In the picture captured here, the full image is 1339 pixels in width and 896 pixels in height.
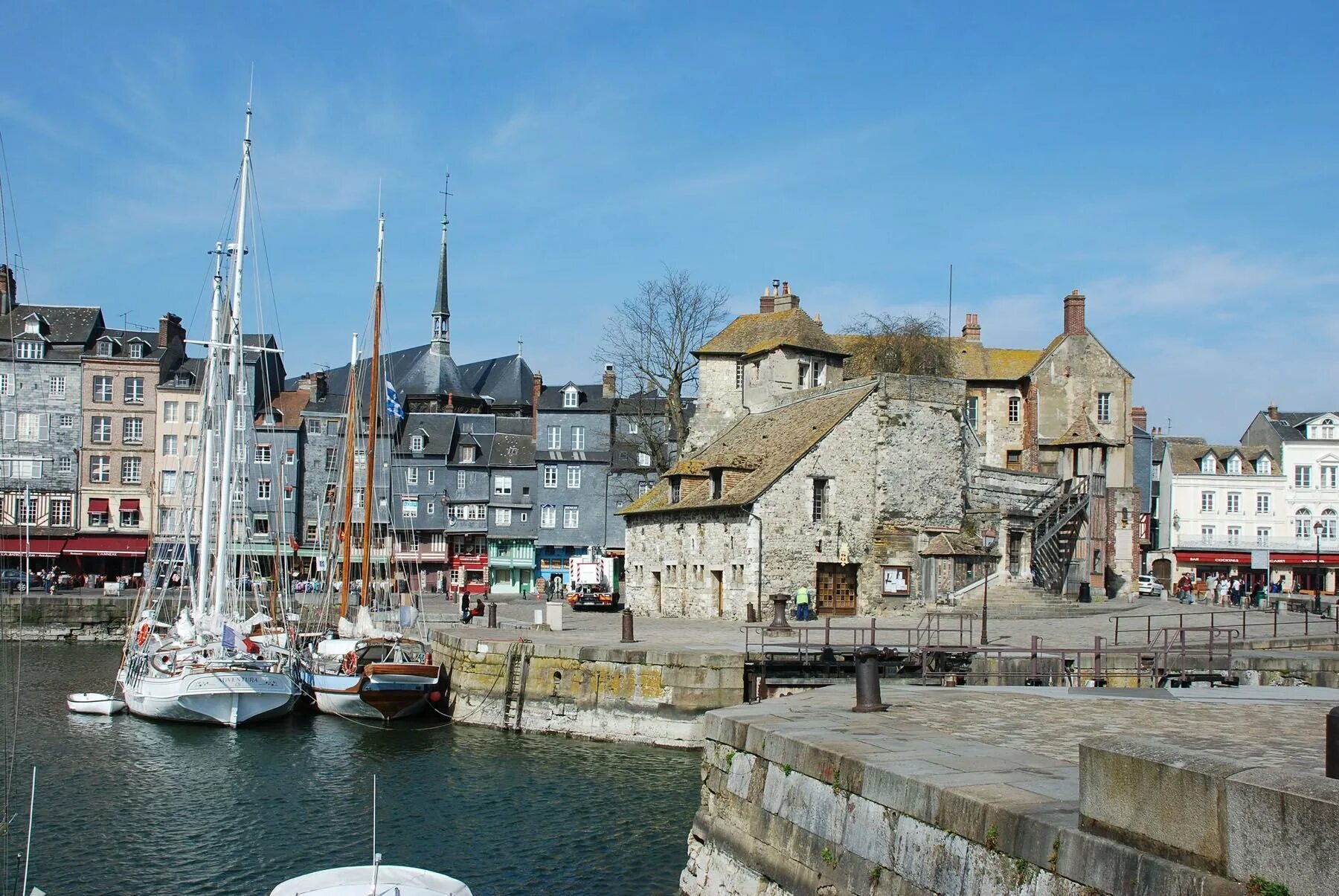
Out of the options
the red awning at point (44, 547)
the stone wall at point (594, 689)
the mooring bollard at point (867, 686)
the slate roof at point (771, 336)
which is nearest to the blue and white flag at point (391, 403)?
the stone wall at point (594, 689)

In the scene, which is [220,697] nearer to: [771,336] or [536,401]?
[771,336]

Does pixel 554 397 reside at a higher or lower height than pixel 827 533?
higher

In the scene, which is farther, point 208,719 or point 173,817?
point 208,719

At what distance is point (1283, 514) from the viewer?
223ft

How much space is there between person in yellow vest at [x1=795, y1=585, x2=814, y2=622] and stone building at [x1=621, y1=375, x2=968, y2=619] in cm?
49

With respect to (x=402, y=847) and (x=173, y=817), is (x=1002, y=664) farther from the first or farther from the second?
(x=173, y=817)

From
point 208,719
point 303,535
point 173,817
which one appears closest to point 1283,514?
point 303,535

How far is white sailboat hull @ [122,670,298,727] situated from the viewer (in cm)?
2902

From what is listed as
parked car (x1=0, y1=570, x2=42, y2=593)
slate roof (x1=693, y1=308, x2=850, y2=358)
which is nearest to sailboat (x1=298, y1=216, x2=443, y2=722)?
slate roof (x1=693, y1=308, x2=850, y2=358)

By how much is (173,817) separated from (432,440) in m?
52.2

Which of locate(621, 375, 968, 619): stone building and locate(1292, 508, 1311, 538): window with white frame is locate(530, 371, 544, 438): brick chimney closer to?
locate(621, 375, 968, 619): stone building

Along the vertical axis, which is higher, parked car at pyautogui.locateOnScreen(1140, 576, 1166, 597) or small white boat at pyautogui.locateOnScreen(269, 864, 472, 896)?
parked car at pyautogui.locateOnScreen(1140, 576, 1166, 597)

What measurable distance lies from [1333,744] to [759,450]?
117 feet

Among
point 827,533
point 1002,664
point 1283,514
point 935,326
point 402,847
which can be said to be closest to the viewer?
point 402,847
